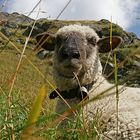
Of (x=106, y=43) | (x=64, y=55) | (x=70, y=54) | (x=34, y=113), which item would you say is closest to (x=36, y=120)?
(x=34, y=113)

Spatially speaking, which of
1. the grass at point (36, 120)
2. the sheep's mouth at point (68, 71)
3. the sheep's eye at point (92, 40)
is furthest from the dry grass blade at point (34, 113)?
the sheep's eye at point (92, 40)

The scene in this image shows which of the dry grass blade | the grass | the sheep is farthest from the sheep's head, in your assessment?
the dry grass blade

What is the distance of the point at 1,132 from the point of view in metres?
2.66

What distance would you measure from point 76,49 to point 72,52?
0.17m

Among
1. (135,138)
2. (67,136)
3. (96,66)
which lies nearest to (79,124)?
(67,136)

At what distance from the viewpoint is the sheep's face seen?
6.79 meters

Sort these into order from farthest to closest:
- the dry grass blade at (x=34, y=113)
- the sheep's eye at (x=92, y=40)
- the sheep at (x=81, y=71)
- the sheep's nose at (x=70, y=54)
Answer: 1. the sheep's eye at (x=92, y=40)
2. the sheep's nose at (x=70, y=54)
3. the sheep at (x=81, y=71)
4. the dry grass blade at (x=34, y=113)

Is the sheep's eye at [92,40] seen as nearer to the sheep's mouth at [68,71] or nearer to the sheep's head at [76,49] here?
the sheep's head at [76,49]

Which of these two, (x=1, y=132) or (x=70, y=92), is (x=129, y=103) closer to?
(x=70, y=92)

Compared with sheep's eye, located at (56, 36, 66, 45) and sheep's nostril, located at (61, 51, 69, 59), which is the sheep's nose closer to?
sheep's nostril, located at (61, 51, 69, 59)

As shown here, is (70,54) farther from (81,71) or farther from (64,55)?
(81,71)

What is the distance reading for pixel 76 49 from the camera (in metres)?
6.92

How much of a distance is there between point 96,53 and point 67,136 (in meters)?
4.77

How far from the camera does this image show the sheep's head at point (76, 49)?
269 inches
